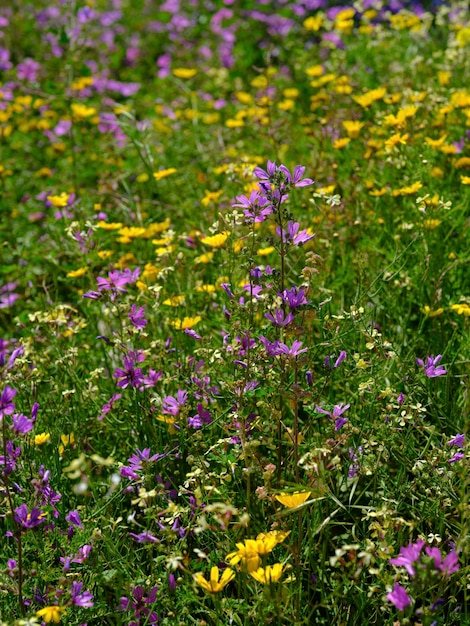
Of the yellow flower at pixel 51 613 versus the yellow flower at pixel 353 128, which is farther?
the yellow flower at pixel 353 128

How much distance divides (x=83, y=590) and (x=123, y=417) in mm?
607

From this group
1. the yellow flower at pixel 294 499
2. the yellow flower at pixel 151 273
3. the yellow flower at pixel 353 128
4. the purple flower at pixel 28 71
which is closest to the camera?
the yellow flower at pixel 294 499

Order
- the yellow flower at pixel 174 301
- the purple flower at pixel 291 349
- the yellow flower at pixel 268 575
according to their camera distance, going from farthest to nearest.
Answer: the yellow flower at pixel 174 301
the purple flower at pixel 291 349
the yellow flower at pixel 268 575

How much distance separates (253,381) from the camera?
175 cm

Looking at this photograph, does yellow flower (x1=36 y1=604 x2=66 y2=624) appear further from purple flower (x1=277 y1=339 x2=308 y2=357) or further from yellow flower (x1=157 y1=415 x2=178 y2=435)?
purple flower (x1=277 y1=339 x2=308 y2=357)

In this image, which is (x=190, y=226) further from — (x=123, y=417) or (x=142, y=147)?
(x=123, y=417)

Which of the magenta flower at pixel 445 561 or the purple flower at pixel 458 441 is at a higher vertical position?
the magenta flower at pixel 445 561

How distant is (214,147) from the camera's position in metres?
3.97

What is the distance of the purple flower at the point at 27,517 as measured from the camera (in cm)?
156

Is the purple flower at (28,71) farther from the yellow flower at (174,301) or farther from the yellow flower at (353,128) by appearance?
the yellow flower at (174,301)

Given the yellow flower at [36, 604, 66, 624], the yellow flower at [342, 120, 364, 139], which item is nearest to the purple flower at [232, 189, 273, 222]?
the yellow flower at [36, 604, 66, 624]

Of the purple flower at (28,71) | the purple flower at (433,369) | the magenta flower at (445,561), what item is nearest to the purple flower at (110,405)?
the purple flower at (433,369)

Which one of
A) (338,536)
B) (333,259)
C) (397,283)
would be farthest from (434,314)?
(338,536)

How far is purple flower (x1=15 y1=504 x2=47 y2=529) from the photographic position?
156cm
